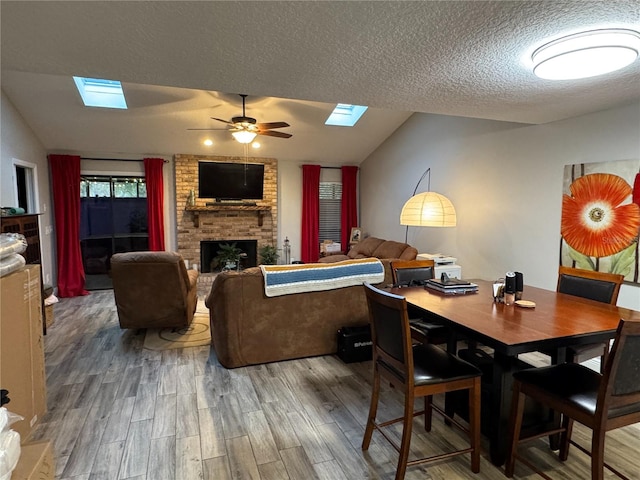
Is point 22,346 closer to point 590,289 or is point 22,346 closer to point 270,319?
point 270,319

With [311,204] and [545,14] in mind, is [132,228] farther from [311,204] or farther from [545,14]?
[545,14]

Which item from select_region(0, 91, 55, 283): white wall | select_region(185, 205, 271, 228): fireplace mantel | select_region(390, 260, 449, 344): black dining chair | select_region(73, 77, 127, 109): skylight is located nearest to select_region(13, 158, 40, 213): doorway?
select_region(0, 91, 55, 283): white wall

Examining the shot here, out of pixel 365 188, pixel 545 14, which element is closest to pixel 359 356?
pixel 545 14

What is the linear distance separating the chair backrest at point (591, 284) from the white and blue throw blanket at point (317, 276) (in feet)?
4.93

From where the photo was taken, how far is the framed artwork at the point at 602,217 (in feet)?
10.5

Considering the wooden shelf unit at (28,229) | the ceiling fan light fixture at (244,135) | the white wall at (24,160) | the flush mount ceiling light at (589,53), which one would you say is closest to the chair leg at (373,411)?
the flush mount ceiling light at (589,53)

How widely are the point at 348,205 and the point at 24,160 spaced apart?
5.63 m

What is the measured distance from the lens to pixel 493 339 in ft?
5.70

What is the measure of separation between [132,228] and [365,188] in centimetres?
471

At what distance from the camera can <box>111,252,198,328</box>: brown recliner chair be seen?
3.84m

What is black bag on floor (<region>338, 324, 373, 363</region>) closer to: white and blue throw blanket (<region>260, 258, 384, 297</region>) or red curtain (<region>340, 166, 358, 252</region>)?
white and blue throw blanket (<region>260, 258, 384, 297</region>)

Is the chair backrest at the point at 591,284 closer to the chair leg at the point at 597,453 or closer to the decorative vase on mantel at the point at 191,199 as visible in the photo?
the chair leg at the point at 597,453

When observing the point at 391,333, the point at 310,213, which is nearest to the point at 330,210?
the point at 310,213

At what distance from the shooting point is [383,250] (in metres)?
6.18
